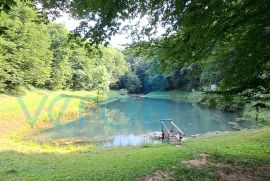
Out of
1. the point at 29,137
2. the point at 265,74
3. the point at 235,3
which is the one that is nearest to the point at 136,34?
the point at 235,3

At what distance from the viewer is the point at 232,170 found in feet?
36.0

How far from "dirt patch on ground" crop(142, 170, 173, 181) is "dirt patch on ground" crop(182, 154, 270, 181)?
4.81 feet

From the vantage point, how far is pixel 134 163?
12.2 meters

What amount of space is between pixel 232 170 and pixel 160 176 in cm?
269

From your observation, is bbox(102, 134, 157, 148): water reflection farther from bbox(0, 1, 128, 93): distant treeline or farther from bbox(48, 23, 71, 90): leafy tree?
bbox(48, 23, 71, 90): leafy tree

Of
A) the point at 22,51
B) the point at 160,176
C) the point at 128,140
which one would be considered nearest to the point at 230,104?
the point at 128,140

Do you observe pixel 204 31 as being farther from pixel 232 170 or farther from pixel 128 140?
pixel 128 140

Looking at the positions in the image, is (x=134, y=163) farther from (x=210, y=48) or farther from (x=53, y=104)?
(x=53, y=104)

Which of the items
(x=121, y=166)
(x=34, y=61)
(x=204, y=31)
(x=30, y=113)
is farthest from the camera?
(x=34, y=61)

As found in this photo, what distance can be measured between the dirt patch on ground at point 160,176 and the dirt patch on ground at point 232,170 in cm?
146

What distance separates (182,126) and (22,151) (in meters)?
18.7

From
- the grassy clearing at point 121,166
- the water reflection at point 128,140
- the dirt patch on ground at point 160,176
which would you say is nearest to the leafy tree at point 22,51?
the water reflection at point 128,140

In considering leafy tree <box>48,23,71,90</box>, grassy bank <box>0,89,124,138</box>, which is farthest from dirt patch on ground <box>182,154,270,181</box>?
leafy tree <box>48,23,71,90</box>

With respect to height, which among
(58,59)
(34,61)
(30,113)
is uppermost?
(58,59)
